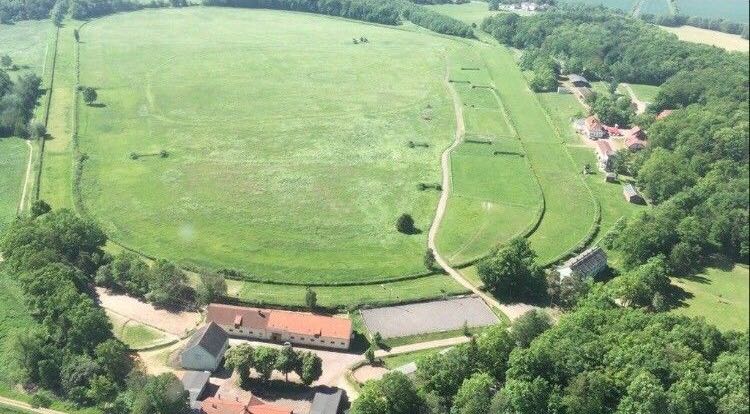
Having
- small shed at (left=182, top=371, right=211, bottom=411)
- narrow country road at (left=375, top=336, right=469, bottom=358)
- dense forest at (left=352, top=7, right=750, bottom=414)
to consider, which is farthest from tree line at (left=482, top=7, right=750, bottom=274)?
small shed at (left=182, top=371, right=211, bottom=411)

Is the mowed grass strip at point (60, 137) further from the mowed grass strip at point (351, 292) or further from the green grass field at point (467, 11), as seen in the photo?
the green grass field at point (467, 11)

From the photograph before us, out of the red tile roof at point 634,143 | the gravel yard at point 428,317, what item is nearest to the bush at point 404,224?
the gravel yard at point 428,317

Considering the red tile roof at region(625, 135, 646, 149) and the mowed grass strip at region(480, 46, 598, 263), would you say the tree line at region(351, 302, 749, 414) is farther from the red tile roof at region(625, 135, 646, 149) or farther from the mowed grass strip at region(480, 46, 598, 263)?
the red tile roof at region(625, 135, 646, 149)

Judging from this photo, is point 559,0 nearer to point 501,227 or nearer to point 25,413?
point 501,227

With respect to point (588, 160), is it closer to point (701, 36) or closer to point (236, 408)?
point (701, 36)

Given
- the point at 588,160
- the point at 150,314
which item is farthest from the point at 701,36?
the point at 150,314
